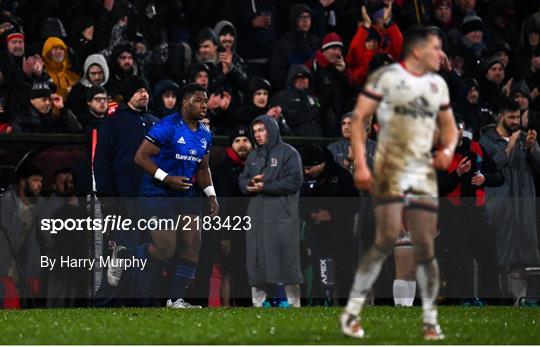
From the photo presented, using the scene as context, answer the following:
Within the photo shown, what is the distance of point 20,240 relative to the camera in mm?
16438

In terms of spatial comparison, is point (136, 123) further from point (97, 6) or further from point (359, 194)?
point (97, 6)

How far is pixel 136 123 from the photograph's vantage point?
16.4 m

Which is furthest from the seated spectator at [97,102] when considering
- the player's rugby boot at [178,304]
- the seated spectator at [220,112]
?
the player's rugby boot at [178,304]

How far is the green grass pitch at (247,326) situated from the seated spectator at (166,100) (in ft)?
10.9

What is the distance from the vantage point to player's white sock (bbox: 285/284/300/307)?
54.7ft

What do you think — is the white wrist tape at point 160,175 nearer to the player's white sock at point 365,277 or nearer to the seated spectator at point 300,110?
the seated spectator at point 300,110

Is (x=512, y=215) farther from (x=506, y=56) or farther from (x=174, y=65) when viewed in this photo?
(x=174, y=65)

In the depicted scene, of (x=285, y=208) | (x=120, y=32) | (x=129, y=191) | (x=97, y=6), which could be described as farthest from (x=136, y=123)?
(x=97, y=6)

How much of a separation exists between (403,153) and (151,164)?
16.4 ft

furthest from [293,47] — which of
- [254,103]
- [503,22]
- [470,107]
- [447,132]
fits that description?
[447,132]

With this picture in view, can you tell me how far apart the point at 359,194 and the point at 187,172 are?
232 centimetres

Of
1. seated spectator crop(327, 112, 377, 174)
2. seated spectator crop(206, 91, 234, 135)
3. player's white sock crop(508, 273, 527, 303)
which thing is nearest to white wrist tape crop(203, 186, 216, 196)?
seated spectator crop(327, 112, 377, 174)

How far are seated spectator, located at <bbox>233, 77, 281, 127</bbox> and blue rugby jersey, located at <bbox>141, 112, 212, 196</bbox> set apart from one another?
2.67 meters

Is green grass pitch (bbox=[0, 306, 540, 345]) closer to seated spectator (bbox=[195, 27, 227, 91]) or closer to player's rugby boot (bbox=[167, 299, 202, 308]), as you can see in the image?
player's rugby boot (bbox=[167, 299, 202, 308])
